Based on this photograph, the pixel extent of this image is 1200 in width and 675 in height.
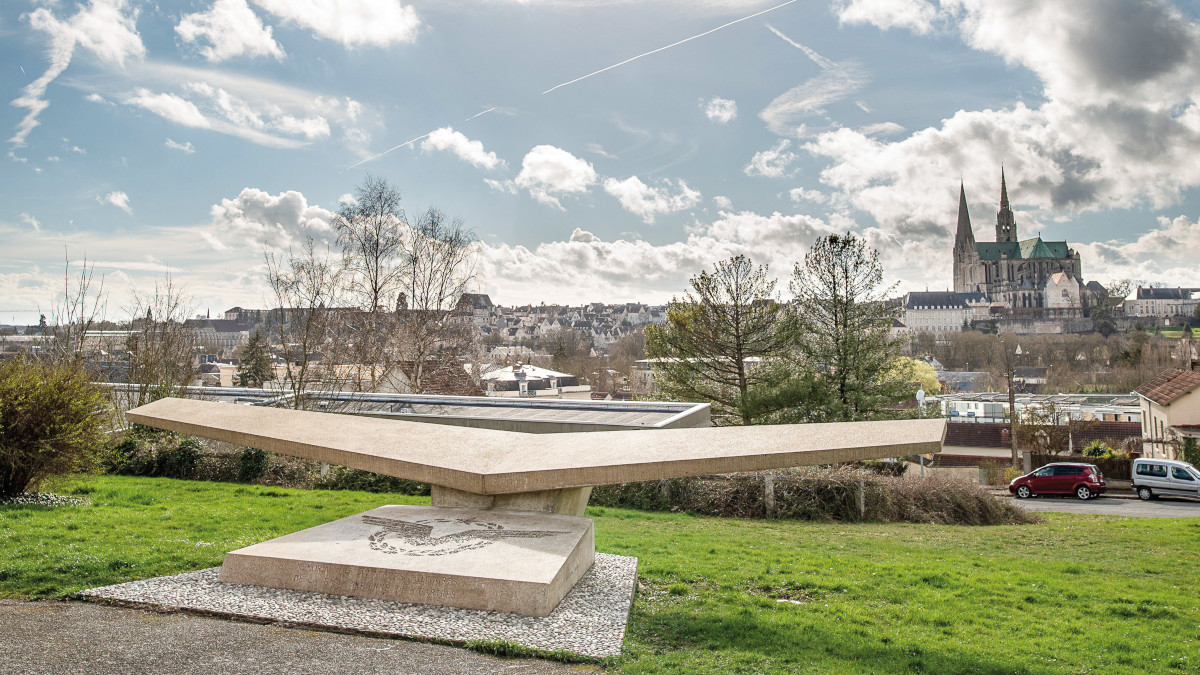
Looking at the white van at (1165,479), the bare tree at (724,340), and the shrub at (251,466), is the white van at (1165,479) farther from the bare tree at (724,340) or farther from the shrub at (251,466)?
the shrub at (251,466)

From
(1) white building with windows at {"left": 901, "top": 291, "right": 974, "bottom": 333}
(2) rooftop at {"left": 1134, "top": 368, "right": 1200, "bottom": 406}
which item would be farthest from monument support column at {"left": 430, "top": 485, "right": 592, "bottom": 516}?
(1) white building with windows at {"left": 901, "top": 291, "right": 974, "bottom": 333}

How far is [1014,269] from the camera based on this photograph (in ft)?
554

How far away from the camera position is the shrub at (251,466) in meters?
14.9

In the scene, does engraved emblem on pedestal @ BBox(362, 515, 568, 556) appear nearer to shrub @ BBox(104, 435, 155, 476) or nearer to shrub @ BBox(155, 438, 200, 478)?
shrub @ BBox(155, 438, 200, 478)

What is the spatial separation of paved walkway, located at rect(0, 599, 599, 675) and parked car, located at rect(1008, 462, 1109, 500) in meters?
23.2

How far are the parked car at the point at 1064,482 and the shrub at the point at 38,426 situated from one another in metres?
24.8

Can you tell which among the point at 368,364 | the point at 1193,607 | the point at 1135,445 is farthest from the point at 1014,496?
the point at 368,364

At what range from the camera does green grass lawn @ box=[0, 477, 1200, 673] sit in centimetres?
577

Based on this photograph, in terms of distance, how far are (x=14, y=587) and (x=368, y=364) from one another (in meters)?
17.1

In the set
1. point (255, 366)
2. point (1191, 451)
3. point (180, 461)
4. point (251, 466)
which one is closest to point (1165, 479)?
point (1191, 451)

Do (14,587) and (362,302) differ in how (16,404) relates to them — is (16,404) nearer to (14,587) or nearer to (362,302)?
(14,587)

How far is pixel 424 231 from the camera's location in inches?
1011

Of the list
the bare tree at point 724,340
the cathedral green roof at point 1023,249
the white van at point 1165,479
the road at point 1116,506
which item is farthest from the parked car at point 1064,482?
the cathedral green roof at point 1023,249

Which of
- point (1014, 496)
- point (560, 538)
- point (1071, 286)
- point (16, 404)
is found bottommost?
point (1014, 496)
